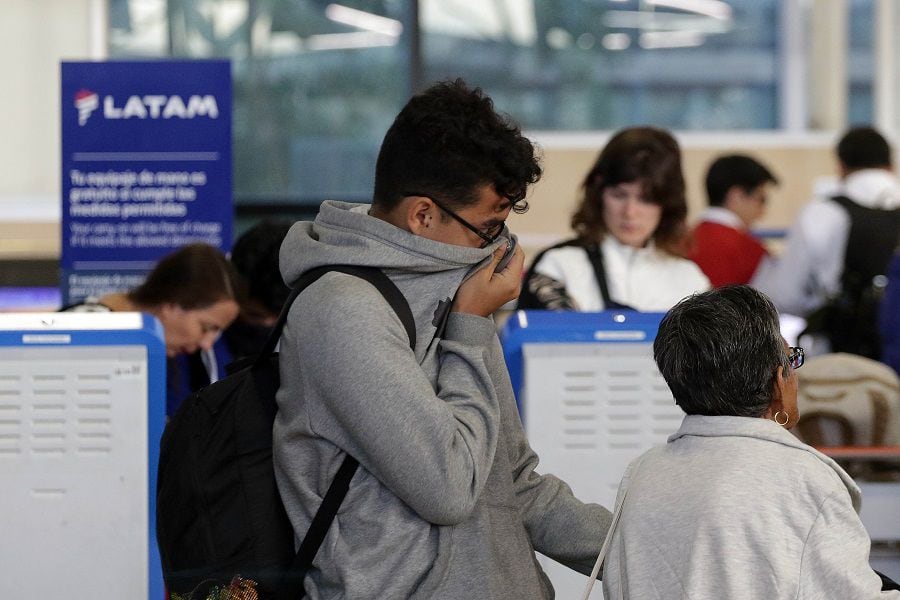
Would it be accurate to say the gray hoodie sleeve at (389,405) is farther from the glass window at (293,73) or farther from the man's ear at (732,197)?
the glass window at (293,73)

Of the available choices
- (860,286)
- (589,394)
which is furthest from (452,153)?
(860,286)

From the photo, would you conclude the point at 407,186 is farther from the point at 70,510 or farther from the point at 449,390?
the point at 70,510

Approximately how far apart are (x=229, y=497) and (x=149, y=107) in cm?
308

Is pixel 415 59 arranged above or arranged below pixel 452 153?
above

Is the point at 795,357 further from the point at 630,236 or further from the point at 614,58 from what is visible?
the point at 614,58

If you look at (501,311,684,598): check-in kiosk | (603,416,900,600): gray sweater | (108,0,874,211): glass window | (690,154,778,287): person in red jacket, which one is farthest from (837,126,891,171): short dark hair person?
(603,416,900,600): gray sweater

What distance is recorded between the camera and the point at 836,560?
183 cm

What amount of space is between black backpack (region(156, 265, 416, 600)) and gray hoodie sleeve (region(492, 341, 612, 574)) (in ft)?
1.36

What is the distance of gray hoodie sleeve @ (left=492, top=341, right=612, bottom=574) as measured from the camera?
233 cm

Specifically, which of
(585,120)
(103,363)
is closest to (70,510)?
(103,363)

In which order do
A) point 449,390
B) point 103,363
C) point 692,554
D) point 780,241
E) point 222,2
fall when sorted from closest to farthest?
point 692,554 < point 449,390 < point 103,363 < point 780,241 < point 222,2

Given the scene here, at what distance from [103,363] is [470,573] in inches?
50.7

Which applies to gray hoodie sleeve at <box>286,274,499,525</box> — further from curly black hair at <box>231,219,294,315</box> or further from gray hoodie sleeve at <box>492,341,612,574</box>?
curly black hair at <box>231,219,294,315</box>

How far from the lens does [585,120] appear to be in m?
8.36
